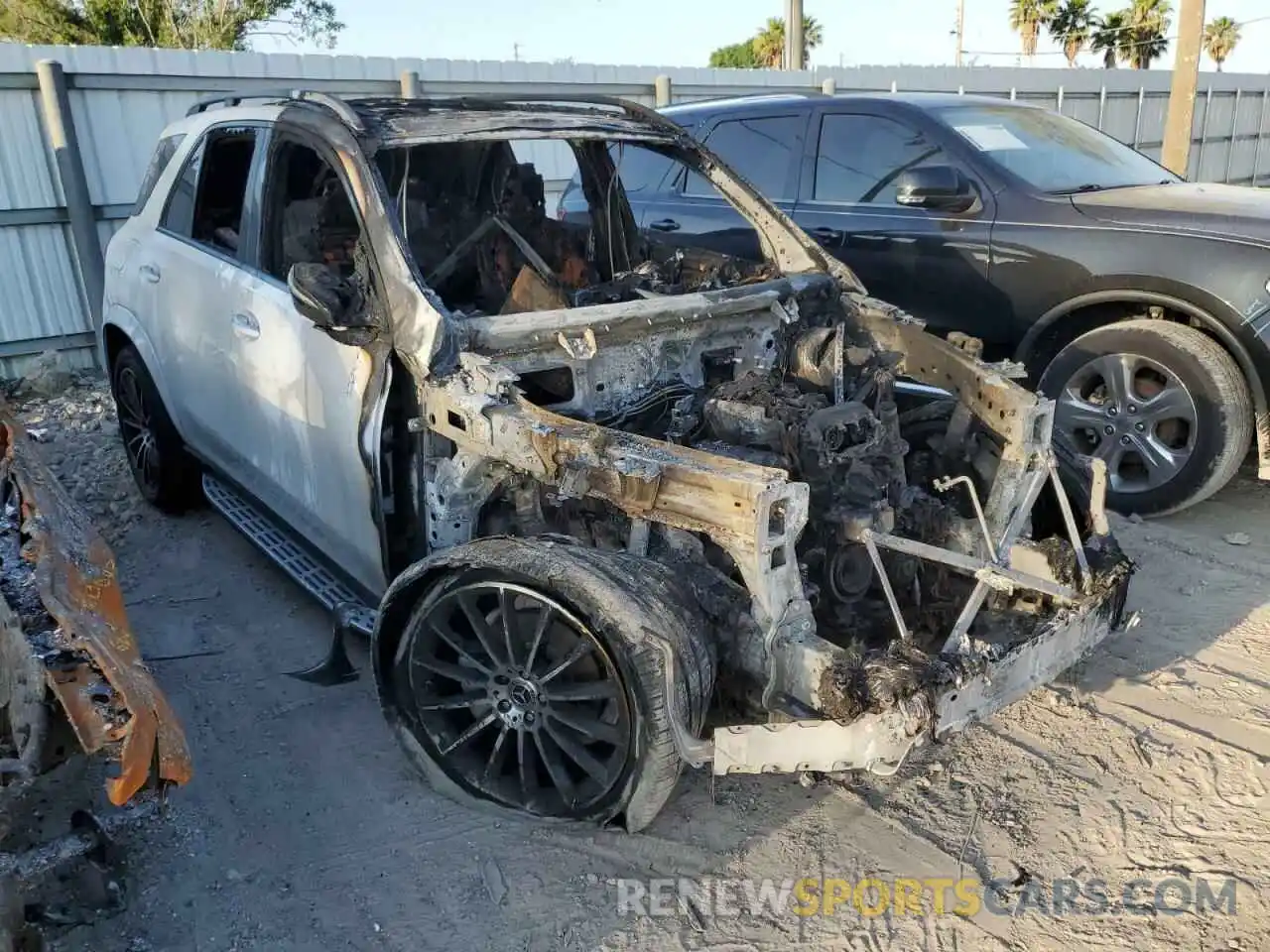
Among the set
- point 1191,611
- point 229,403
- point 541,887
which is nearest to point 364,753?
point 541,887

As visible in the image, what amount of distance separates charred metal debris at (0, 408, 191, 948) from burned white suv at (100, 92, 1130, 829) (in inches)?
31.1

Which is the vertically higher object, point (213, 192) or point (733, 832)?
point (213, 192)

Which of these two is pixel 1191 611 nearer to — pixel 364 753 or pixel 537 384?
pixel 537 384

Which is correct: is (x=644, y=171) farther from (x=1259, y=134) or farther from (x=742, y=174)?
(x=1259, y=134)

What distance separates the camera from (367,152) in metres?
3.37

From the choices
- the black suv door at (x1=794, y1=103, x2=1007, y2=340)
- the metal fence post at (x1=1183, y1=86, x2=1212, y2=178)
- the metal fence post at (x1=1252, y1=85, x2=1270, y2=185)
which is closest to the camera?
the black suv door at (x1=794, y1=103, x2=1007, y2=340)

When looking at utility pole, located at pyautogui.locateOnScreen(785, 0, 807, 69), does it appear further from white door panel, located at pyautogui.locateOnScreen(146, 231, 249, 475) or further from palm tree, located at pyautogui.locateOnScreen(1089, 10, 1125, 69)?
palm tree, located at pyautogui.locateOnScreen(1089, 10, 1125, 69)

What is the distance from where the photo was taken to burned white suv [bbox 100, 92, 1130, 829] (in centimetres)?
257

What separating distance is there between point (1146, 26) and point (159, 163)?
41.3 metres

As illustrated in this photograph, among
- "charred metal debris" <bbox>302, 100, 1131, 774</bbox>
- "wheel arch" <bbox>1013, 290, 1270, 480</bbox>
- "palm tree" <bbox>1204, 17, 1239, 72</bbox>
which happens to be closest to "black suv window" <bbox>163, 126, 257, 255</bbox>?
"charred metal debris" <bbox>302, 100, 1131, 774</bbox>

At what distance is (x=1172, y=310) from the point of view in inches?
193

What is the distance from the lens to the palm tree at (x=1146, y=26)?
3684 cm

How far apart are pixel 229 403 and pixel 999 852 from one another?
10.7 feet

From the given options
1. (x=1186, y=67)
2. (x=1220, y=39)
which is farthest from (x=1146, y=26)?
(x=1186, y=67)
